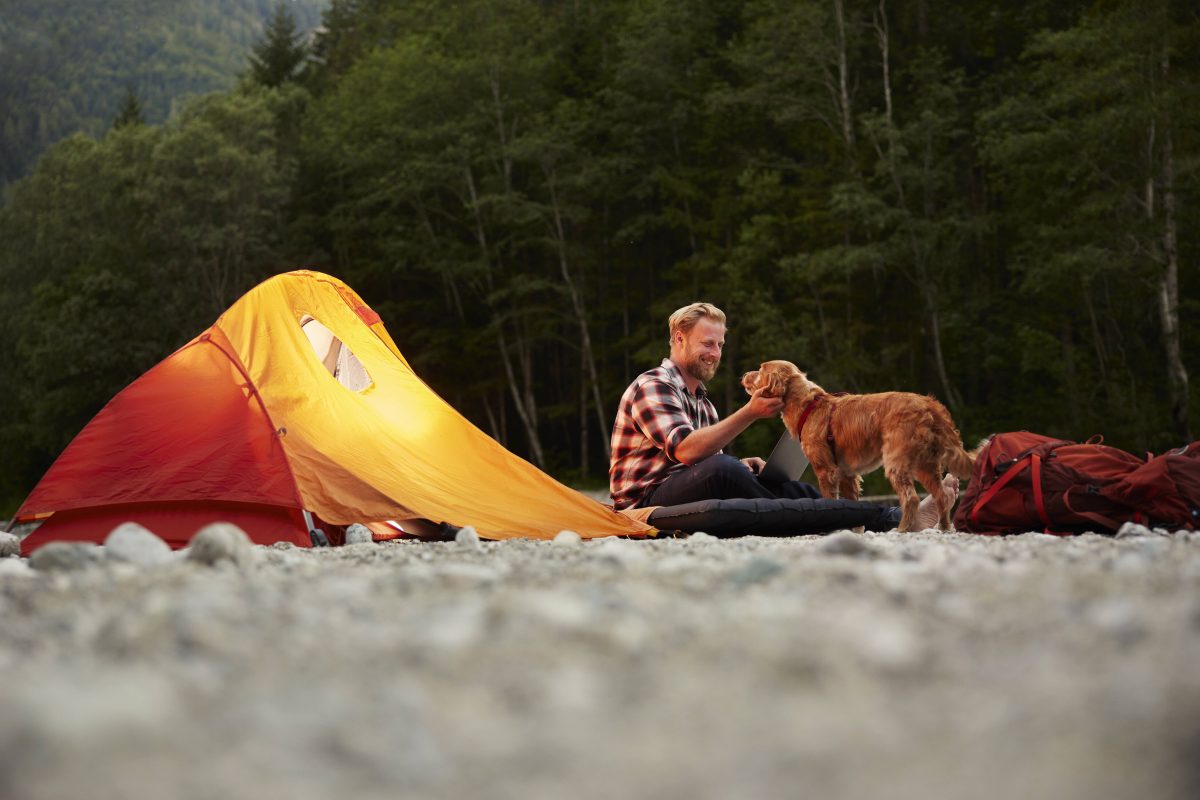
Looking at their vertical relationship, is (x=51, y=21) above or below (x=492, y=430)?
above

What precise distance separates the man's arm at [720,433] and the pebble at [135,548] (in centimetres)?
342

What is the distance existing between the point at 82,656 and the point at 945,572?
2.31 metres

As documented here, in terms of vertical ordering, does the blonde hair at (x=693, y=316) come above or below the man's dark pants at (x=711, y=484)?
above

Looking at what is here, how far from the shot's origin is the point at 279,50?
47.1 meters

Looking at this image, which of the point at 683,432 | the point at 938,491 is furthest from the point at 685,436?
the point at 938,491

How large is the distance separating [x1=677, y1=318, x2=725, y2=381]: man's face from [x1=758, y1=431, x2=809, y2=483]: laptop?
727 millimetres

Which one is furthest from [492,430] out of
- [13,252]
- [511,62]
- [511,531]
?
[511,531]

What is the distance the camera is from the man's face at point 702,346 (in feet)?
24.2

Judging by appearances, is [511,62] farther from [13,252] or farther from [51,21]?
[51,21]

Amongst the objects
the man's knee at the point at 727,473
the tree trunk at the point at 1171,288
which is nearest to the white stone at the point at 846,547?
the man's knee at the point at 727,473

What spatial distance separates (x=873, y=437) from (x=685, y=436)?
131 centimetres

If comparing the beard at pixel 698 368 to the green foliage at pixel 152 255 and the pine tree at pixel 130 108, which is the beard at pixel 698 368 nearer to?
the green foliage at pixel 152 255

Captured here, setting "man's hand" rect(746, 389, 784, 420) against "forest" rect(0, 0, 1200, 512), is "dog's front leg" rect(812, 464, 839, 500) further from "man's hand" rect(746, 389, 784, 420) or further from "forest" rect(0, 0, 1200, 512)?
"forest" rect(0, 0, 1200, 512)

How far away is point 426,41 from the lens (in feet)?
104
